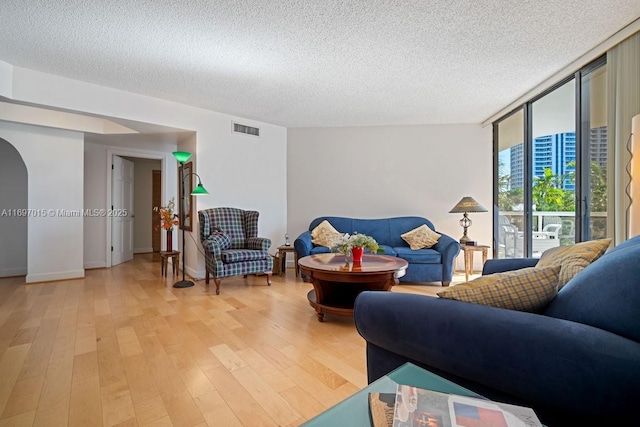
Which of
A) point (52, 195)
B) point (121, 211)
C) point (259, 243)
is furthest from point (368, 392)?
point (121, 211)

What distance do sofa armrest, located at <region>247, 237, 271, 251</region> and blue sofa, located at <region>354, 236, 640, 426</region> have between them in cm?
318

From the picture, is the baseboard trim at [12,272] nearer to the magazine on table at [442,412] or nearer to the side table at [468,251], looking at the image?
the magazine on table at [442,412]

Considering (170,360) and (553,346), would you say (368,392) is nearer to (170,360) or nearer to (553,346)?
(553,346)

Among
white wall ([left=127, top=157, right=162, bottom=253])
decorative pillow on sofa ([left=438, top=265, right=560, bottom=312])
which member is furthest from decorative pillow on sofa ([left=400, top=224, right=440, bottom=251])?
white wall ([left=127, top=157, right=162, bottom=253])

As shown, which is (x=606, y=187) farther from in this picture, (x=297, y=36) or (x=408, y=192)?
(x=297, y=36)

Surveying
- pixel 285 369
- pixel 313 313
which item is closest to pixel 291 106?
pixel 313 313

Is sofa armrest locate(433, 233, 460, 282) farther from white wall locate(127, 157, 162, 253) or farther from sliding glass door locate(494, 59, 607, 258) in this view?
white wall locate(127, 157, 162, 253)

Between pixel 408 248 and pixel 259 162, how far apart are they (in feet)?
9.43

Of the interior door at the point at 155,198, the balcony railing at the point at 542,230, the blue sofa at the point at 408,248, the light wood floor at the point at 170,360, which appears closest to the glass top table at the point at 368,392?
the light wood floor at the point at 170,360

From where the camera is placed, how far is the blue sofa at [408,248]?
4.10m

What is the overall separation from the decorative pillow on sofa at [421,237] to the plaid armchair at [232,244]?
2.17 m

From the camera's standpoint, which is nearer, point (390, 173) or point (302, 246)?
point (302, 246)

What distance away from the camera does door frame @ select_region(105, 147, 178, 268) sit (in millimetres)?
5297

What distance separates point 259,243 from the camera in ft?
13.9
